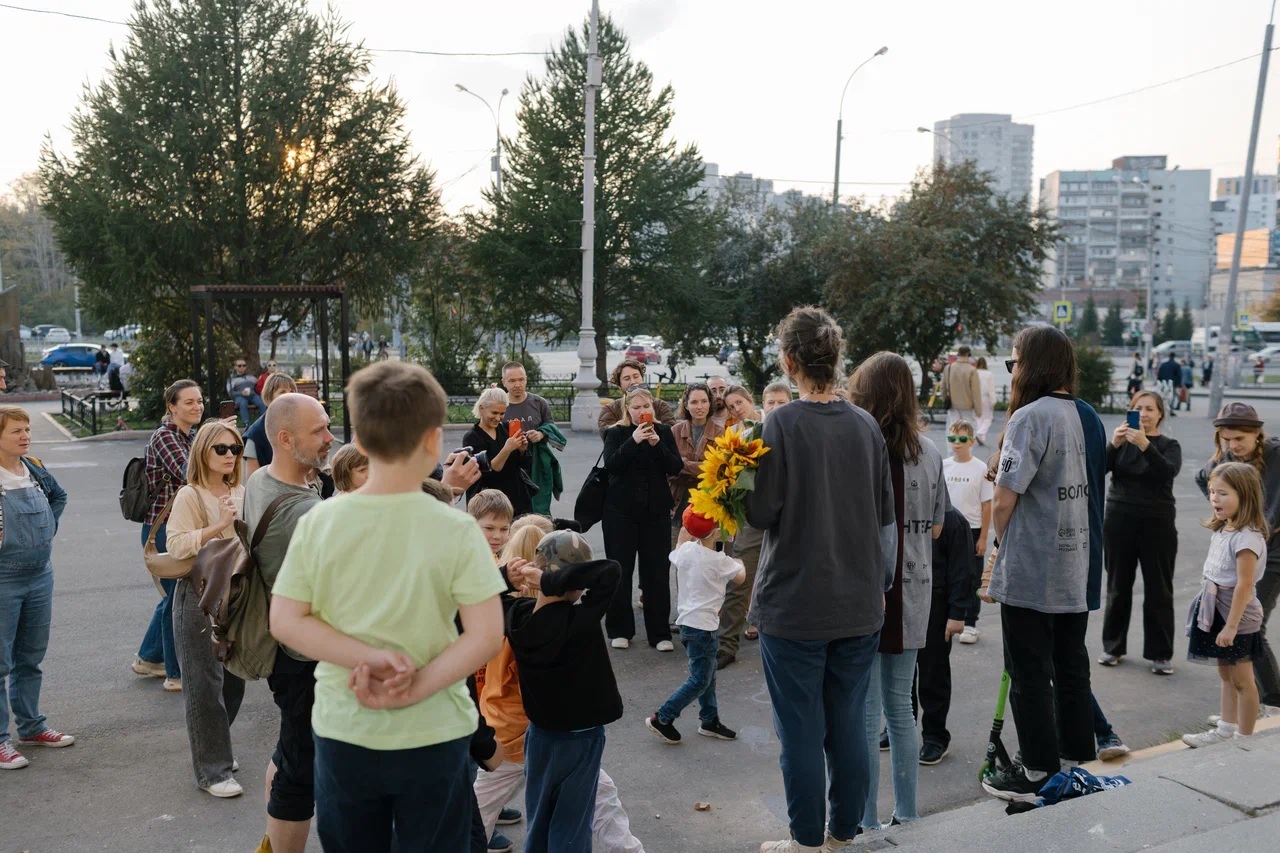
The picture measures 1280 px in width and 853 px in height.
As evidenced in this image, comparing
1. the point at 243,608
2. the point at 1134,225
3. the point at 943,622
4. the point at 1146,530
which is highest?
the point at 1134,225

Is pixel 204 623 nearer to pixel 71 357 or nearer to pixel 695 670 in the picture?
pixel 695 670

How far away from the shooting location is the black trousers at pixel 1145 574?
655 centimetres

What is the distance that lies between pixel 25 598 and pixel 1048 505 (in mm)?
4964

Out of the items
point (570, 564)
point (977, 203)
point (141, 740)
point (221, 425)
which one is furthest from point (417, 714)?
point (977, 203)

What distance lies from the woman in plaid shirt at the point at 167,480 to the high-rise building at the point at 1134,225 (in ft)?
478

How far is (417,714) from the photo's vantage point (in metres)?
2.38

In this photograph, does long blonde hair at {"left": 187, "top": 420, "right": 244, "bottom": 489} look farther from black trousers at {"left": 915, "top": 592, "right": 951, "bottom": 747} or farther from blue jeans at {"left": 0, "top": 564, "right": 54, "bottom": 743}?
black trousers at {"left": 915, "top": 592, "right": 951, "bottom": 747}

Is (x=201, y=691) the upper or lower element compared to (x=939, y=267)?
lower

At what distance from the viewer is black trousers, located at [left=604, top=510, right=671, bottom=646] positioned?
23.1 feet

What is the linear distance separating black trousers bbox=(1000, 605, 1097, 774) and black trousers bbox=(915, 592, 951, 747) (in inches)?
34.8

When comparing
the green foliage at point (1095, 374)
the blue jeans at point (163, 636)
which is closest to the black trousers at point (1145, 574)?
the blue jeans at point (163, 636)

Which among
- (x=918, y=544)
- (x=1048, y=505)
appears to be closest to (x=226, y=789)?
(x=918, y=544)

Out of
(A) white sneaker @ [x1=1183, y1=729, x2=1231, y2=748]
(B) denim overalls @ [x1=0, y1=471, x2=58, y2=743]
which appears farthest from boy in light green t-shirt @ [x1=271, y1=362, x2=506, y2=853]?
(A) white sneaker @ [x1=1183, y1=729, x2=1231, y2=748]

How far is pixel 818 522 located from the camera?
353 centimetres
